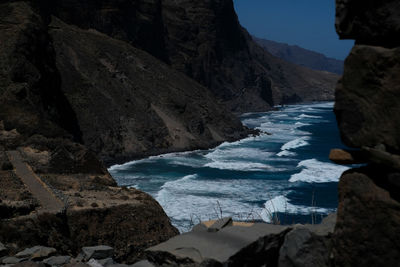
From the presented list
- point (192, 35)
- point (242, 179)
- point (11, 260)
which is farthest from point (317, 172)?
point (192, 35)

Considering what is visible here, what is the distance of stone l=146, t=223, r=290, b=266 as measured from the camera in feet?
16.8

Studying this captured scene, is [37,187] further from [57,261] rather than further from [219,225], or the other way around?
[219,225]

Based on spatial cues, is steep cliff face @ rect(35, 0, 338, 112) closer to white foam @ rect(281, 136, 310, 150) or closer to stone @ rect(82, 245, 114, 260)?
white foam @ rect(281, 136, 310, 150)

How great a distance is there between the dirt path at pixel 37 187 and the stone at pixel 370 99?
592 inches

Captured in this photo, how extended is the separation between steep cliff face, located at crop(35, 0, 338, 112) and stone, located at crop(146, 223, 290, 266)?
73847 millimetres

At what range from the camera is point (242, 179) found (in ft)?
147

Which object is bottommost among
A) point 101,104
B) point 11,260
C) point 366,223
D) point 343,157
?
point 101,104

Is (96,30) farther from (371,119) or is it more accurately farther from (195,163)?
(371,119)

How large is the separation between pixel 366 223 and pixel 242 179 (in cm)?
4078

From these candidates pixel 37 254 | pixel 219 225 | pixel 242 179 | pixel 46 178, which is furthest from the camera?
pixel 242 179

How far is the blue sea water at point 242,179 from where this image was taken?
107 feet

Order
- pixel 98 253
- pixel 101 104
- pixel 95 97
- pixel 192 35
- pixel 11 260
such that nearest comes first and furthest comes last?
1. pixel 11 260
2. pixel 98 253
3. pixel 101 104
4. pixel 95 97
5. pixel 192 35

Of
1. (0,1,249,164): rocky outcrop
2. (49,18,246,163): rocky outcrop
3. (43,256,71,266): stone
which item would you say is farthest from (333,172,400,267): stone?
(49,18,246,163): rocky outcrop

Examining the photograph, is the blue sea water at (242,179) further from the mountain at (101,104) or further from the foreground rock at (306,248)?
the foreground rock at (306,248)
